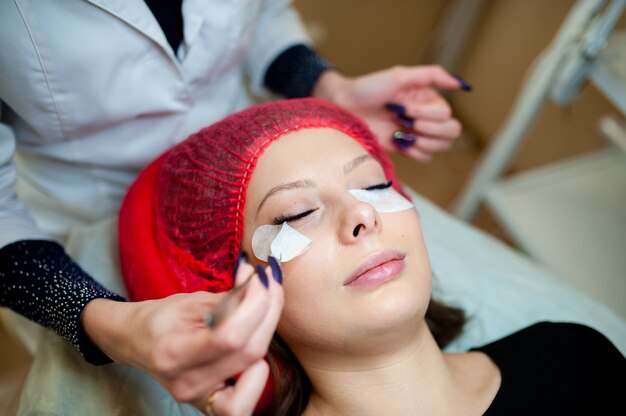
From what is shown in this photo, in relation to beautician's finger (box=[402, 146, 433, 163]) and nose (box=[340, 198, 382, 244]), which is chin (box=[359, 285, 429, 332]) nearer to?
nose (box=[340, 198, 382, 244])

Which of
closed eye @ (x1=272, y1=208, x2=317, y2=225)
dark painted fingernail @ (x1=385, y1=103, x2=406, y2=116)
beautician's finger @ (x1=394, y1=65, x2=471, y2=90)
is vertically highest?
beautician's finger @ (x1=394, y1=65, x2=471, y2=90)

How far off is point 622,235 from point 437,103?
0.89 meters

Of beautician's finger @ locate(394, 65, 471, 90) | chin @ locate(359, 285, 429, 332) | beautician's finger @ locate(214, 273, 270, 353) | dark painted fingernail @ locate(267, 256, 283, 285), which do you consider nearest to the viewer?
beautician's finger @ locate(214, 273, 270, 353)

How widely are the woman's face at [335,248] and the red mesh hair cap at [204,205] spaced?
4cm

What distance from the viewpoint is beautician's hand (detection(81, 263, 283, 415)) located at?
0.60 m

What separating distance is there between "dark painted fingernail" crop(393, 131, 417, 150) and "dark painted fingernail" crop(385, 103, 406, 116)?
6 cm

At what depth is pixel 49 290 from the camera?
0.90m

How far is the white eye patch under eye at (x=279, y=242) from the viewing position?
2.85ft

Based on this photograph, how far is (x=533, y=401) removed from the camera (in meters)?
0.98

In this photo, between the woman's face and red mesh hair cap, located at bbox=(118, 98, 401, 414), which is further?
red mesh hair cap, located at bbox=(118, 98, 401, 414)

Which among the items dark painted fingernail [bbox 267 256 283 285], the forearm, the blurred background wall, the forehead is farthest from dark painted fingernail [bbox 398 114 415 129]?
the blurred background wall

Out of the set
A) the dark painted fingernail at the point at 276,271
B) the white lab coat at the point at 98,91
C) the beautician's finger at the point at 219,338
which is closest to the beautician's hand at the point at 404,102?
the white lab coat at the point at 98,91

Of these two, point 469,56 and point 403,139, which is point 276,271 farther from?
point 469,56

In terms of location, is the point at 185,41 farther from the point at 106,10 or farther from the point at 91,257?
the point at 91,257
